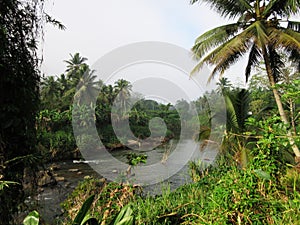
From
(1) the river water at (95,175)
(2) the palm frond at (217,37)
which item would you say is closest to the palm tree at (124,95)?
(1) the river water at (95,175)

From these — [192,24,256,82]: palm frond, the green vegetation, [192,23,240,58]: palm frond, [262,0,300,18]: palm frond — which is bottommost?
the green vegetation

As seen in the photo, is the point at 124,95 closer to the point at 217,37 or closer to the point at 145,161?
the point at 217,37

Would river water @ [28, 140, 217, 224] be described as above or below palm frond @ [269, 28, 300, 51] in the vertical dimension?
below

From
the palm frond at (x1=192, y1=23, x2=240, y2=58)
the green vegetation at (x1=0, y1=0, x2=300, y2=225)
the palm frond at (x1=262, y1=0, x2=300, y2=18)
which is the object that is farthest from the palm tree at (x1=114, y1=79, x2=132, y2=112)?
the green vegetation at (x1=0, y1=0, x2=300, y2=225)

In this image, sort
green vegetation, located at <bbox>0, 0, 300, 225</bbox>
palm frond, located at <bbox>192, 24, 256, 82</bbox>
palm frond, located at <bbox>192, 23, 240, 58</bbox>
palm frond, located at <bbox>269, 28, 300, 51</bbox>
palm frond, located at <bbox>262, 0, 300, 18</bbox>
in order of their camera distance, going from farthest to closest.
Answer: palm frond, located at <bbox>192, 23, 240, 58</bbox> < palm frond, located at <bbox>192, 24, 256, 82</bbox> < palm frond, located at <bbox>262, 0, 300, 18</bbox> < palm frond, located at <bbox>269, 28, 300, 51</bbox> < green vegetation, located at <bbox>0, 0, 300, 225</bbox>

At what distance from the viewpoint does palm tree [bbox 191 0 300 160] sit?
6598mm

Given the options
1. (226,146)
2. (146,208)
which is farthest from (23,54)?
(226,146)

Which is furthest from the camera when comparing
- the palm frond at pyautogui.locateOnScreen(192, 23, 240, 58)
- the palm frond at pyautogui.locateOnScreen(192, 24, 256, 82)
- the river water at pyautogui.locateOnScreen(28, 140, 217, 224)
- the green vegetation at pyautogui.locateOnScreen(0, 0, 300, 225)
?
the palm frond at pyautogui.locateOnScreen(192, 23, 240, 58)

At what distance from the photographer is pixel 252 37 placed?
6.98m

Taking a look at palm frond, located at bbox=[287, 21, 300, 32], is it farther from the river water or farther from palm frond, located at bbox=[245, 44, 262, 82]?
the river water

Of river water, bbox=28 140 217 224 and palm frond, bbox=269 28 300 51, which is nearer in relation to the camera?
river water, bbox=28 140 217 224

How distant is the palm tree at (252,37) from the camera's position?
6.60 metres

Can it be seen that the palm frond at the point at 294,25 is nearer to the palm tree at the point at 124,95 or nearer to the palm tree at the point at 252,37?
the palm tree at the point at 252,37

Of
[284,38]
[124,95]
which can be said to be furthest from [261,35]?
[124,95]
